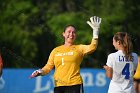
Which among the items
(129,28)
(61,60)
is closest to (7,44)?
(129,28)

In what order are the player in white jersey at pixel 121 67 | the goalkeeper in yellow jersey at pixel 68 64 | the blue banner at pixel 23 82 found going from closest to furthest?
the player in white jersey at pixel 121 67 → the goalkeeper in yellow jersey at pixel 68 64 → the blue banner at pixel 23 82

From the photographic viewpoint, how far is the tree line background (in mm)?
26438

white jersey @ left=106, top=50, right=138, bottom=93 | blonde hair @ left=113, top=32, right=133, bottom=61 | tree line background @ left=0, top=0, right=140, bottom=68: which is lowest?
white jersey @ left=106, top=50, right=138, bottom=93

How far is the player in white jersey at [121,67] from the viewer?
31.0 feet

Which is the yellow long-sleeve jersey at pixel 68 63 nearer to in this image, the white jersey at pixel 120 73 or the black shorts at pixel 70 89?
the black shorts at pixel 70 89

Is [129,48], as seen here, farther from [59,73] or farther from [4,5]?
[4,5]

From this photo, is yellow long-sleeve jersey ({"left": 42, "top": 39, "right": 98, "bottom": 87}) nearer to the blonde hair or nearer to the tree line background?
the blonde hair

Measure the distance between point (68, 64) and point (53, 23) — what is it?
57.0 ft

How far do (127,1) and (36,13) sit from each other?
4266 mm

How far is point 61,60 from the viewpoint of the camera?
9875 mm

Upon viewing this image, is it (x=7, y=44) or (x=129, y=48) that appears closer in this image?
(x=129, y=48)

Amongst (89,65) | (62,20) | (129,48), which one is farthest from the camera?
(62,20)

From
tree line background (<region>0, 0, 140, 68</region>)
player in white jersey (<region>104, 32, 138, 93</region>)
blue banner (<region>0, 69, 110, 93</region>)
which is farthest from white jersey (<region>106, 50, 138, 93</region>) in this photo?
tree line background (<region>0, 0, 140, 68</region>)

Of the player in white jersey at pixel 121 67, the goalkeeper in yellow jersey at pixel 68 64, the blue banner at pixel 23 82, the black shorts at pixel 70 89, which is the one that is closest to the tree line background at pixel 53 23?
the blue banner at pixel 23 82
